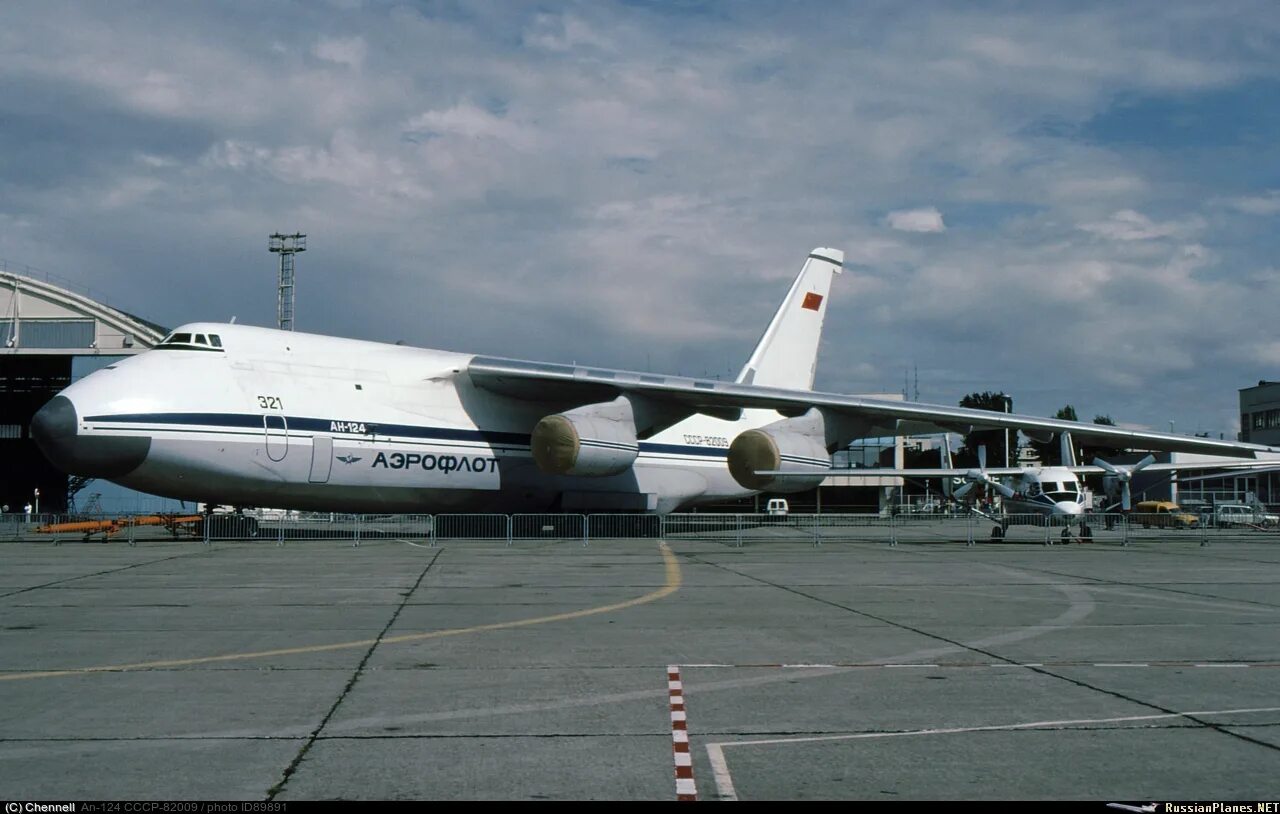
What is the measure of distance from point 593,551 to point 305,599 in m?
10.7

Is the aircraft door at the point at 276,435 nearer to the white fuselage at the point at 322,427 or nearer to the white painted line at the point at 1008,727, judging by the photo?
the white fuselage at the point at 322,427

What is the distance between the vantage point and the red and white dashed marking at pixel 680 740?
5242 mm

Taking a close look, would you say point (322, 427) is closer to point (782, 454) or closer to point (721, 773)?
point (782, 454)

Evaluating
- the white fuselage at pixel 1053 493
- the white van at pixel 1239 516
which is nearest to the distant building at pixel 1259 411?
the white van at pixel 1239 516

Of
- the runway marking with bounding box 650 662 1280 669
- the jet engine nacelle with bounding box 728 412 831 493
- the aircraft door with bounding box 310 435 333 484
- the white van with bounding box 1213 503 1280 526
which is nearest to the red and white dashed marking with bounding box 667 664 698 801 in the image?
the runway marking with bounding box 650 662 1280 669

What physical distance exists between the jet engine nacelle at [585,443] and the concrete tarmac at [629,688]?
9867mm

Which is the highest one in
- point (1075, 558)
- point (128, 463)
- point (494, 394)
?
point (494, 394)

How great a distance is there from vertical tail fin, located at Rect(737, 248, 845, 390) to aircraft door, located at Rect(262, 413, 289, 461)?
16.8 meters

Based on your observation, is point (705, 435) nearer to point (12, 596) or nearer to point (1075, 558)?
point (1075, 558)

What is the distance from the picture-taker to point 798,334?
126 ft

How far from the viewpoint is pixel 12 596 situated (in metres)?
13.8

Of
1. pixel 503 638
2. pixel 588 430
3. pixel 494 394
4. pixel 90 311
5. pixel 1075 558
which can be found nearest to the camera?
pixel 503 638

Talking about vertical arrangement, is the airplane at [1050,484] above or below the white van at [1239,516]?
above

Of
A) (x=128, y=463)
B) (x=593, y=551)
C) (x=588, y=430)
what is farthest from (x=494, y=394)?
(x=128, y=463)
